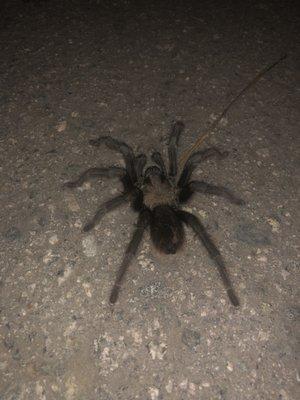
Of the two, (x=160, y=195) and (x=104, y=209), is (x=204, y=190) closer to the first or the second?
(x=160, y=195)

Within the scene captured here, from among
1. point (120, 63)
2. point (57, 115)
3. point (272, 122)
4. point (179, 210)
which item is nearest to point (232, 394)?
point (179, 210)

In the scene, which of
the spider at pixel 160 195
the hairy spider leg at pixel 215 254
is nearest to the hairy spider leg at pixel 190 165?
the spider at pixel 160 195

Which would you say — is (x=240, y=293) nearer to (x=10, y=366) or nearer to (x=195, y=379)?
(x=195, y=379)

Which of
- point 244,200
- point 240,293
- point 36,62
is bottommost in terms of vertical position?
point 240,293

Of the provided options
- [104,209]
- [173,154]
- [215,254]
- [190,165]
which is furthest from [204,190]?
[104,209]

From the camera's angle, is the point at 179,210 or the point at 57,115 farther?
the point at 57,115

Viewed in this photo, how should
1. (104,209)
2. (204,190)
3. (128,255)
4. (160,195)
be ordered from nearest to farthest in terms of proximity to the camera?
(128,255), (104,209), (204,190), (160,195)

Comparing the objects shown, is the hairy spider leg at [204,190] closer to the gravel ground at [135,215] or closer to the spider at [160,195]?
the spider at [160,195]
